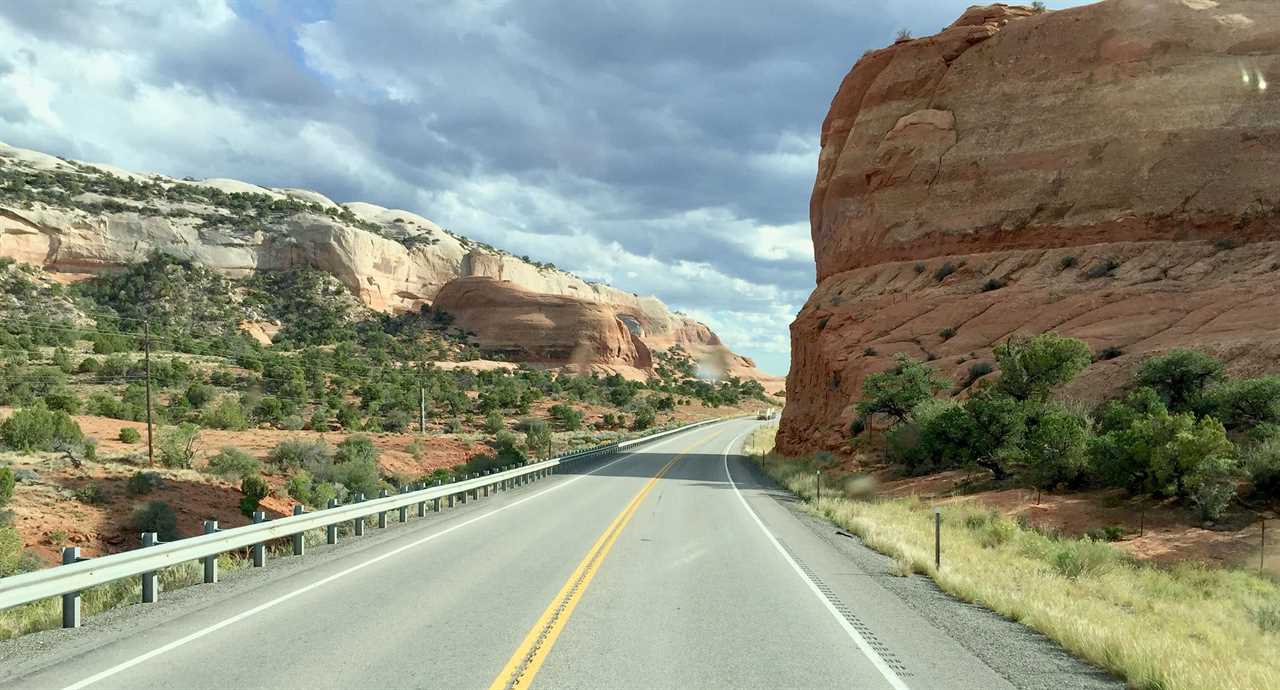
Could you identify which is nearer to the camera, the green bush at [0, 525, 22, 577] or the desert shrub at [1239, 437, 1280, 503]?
the green bush at [0, 525, 22, 577]

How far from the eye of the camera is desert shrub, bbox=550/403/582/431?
68500mm

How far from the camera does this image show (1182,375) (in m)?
23.2

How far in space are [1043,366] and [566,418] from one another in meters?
47.7

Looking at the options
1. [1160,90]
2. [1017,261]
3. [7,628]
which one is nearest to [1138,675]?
[7,628]

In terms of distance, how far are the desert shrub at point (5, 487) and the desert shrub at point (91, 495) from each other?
1663 millimetres

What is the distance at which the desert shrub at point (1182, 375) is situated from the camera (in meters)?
22.8

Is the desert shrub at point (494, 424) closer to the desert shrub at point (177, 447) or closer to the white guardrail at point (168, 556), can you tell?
the desert shrub at point (177, 447)

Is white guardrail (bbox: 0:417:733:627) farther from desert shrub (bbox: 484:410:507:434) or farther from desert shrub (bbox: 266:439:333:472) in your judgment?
desert shrub (bbox: 484:410:507:434)

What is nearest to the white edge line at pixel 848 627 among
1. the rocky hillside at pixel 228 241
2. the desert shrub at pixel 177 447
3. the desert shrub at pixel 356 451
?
the desert shrub at pixel 356 451

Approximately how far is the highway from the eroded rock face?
311 feet

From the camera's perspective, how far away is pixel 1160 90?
40.0 m

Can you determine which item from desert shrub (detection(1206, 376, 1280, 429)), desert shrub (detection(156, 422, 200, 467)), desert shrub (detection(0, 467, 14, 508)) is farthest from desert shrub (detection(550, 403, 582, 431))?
desert shrub (detection(1206, 376, 1280, 429))

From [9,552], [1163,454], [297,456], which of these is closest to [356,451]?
[297,456]

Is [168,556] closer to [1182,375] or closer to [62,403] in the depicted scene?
[1182,375]
